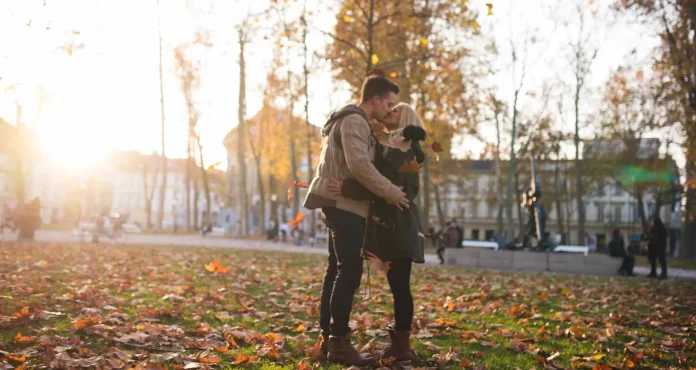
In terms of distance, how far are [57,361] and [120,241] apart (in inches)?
856

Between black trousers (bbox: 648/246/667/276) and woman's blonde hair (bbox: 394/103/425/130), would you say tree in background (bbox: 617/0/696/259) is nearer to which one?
black trousers (bbox: 648/246/667/276)

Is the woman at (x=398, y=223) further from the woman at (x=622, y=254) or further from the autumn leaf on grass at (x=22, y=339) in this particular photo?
the woman at (x=622, y=254)

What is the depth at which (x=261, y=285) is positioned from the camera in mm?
9945

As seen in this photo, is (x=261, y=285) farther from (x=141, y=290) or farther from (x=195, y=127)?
(x=195, y=127)

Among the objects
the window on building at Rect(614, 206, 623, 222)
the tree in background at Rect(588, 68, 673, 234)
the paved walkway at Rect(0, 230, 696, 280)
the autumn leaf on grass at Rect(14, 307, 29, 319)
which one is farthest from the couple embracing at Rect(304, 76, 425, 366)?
the window on building at Rect(614, 206, 623, 222)

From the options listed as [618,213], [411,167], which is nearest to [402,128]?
[411,167]

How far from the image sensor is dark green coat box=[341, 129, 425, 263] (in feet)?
14.6

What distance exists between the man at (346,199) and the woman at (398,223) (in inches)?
3.2

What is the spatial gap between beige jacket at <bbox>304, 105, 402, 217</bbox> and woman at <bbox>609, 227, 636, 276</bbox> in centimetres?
1489

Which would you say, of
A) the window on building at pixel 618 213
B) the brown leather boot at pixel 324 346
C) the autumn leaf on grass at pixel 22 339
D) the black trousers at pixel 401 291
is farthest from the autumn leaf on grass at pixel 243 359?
the window on building at pixel 618 213

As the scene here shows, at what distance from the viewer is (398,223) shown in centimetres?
448

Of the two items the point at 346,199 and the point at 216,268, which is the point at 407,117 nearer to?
the point at 346,199

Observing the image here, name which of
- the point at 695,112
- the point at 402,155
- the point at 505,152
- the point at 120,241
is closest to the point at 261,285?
the point at 402,155

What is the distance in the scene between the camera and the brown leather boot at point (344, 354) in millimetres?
4402
